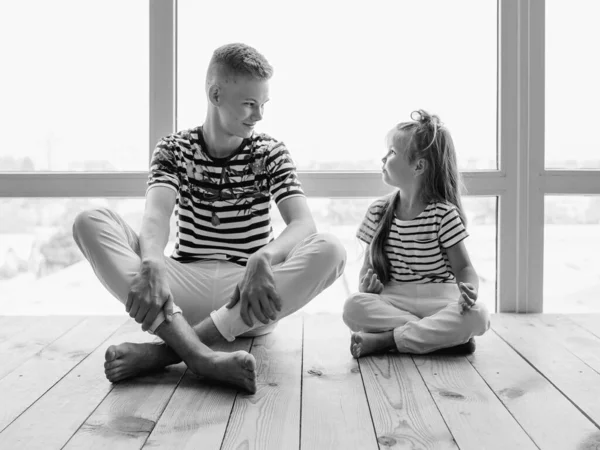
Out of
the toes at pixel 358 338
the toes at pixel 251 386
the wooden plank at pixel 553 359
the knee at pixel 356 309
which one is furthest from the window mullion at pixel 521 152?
the toes at pixel 251 386

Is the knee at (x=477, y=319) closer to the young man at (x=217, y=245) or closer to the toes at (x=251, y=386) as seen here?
the young man at (x=217, y=245)

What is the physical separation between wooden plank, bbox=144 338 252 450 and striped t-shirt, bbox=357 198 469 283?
0.79 m

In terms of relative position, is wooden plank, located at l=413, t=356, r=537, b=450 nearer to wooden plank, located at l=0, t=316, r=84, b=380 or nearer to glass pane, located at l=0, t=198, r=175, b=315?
wooden plank, located at l=0, t=316, r=84, b=380

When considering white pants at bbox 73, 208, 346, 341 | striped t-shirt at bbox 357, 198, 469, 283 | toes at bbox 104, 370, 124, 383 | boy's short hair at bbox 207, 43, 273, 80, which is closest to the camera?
toes at bbox 104, 370, 124, 383

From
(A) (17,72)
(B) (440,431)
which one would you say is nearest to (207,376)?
(B) (440,431)

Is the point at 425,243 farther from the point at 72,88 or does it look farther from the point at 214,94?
the point at 72,88

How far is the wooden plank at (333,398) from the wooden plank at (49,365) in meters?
0.61

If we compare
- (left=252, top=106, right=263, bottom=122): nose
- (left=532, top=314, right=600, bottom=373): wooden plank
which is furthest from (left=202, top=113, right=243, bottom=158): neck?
(left=532, top=314, right=600, bottom=373): wooden plank

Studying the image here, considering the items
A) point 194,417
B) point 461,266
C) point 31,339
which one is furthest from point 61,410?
point 461,266

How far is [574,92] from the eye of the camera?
254cm

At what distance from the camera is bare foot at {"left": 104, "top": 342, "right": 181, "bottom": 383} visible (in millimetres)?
1630

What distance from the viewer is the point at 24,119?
2.56 meters

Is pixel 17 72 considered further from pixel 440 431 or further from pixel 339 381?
pixel 440 431

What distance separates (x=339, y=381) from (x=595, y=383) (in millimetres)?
617
